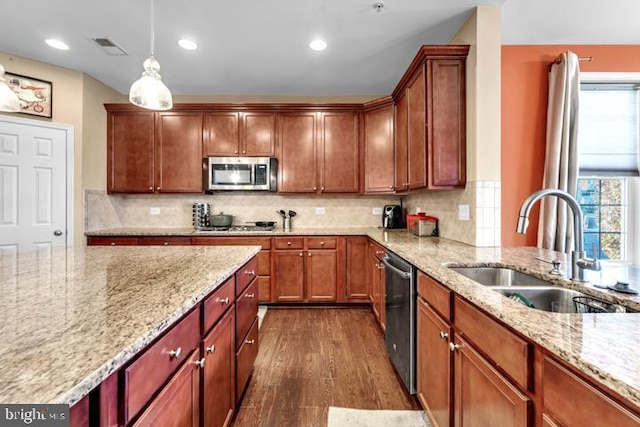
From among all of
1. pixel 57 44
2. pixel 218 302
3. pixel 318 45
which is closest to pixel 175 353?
pixel 218 302

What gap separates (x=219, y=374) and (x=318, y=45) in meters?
2.80

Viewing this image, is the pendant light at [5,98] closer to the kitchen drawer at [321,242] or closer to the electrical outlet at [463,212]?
the kitchen drawer at [321,242]

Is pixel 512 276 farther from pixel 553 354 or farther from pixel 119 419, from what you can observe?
pixel 119 419

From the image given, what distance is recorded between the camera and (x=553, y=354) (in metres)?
0.76

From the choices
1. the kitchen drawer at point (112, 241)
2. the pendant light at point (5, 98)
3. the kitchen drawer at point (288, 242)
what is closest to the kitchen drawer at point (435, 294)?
the kitchen drawer at point (288, 242)

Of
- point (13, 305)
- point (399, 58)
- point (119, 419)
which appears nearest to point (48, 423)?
point (119, 419)

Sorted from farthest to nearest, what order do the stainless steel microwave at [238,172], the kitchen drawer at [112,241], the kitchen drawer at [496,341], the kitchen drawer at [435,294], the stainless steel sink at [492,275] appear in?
the stainless steel microwave at [238,172] → the kitchen drawer at [112,241] → the stainless steel sink at [492,275] → the kitchen drawer at [435,294] → the kitchen drawer at [496,341]

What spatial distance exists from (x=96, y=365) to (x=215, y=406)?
3.02 feet

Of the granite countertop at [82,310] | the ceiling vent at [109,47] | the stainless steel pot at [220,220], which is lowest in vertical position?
the granite countertop at [82,310]

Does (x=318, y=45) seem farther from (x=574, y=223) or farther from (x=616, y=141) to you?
(x=616, y=141)

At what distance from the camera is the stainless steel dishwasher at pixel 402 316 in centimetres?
182

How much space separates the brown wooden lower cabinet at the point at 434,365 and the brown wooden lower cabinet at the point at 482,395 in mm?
82

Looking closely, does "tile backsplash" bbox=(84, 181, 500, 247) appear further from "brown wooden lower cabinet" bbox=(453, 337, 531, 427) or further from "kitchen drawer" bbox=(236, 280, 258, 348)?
"brown wooden lower cabinet" bbox=(453, 337, 531, 427)
